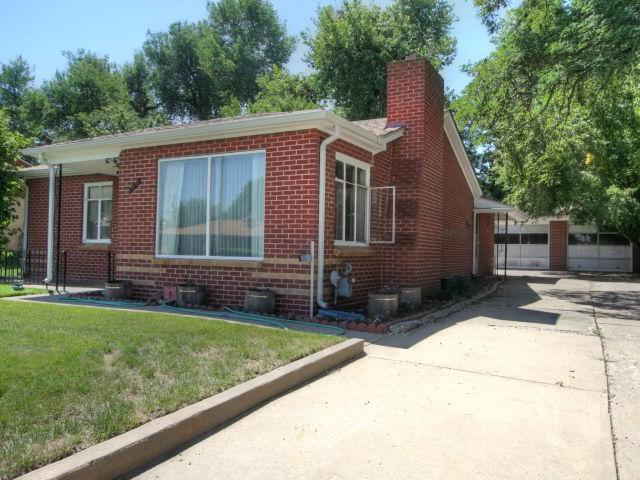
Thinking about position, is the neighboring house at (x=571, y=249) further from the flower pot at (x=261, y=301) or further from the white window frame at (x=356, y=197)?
the flower pot at (x=261, y=301)

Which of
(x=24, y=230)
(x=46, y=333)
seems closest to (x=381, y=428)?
(x=46, y=333)

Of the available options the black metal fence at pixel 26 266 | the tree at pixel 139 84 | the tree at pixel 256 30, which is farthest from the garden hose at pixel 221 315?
the tree at pixel 139 84

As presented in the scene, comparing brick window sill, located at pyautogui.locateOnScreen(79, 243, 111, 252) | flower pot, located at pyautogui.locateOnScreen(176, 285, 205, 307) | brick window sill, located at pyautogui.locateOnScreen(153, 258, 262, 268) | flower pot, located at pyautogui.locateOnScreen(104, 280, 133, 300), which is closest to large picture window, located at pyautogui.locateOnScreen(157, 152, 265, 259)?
brick window sill, located at pyautogui.locateOnScreen(153, 258, 262, 268)

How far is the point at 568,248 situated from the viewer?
2952 cm

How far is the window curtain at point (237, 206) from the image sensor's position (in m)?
8.70

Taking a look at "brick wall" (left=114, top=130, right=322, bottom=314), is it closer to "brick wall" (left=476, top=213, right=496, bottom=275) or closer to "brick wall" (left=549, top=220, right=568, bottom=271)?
"brick wall" (left=476, top=213, right=496, bottom=275)

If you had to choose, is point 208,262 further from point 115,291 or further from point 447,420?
point 447,420

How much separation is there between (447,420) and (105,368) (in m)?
3.05

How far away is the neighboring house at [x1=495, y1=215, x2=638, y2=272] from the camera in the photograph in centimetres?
2862

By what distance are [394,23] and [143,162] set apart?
903 inches

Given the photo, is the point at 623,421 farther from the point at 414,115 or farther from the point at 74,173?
the point at 74,173

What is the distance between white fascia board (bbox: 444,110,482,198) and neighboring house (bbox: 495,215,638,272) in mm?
11713

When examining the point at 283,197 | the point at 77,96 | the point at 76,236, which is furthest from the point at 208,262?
the point at 77,96

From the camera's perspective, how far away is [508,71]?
11.8m
